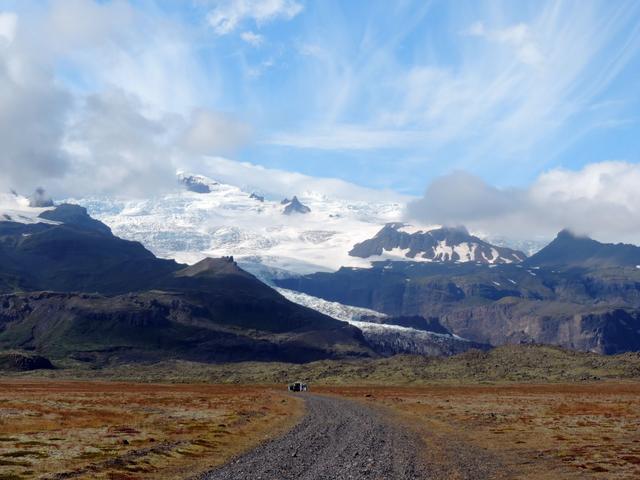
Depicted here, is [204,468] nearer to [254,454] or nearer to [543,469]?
[254,454]

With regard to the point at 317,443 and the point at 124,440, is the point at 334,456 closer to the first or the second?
the point at 317,443

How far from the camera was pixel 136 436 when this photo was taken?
174ft

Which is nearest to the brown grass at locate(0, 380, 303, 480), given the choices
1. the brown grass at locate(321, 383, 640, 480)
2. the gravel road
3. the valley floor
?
the valley floor

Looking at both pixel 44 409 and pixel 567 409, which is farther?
pixel 567 409

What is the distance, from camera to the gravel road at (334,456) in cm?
3697

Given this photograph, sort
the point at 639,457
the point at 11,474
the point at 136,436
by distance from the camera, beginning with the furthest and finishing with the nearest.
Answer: the point at 136,436 → the point at 639,457 → the point at 11,474

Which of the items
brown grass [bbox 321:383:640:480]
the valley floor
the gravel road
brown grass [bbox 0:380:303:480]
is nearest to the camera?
the gravel road

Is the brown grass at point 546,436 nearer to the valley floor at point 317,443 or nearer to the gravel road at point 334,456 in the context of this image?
the valley floor at point 317,443

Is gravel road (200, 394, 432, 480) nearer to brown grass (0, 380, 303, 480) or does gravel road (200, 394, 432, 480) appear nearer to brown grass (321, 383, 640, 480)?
brown grass (0, 380, 303, 480)

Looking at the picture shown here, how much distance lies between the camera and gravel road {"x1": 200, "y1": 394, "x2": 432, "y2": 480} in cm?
3697

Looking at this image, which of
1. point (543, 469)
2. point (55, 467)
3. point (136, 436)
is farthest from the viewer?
point (136, 436)

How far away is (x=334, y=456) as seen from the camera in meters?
44.2

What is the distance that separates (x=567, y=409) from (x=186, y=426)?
5240cm

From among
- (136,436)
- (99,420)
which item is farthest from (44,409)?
(136,436)
